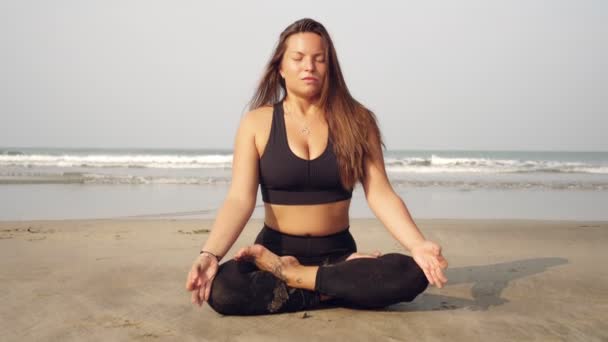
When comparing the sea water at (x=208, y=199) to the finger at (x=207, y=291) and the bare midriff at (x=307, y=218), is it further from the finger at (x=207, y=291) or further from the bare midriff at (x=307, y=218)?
the finger at (x=207, y=291)

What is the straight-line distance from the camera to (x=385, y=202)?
3395mm

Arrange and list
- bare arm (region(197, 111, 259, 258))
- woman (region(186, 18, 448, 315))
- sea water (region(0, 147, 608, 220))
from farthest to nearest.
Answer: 1. sea water (region(0, 147, 608, 220))
2. bare arm (region(197, 111, 259, 258))
3. woman (region(186, 18, 448, 315))

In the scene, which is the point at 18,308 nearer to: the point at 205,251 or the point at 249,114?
the point at 205,251

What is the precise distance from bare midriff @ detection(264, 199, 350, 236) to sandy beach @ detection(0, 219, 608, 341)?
465mm

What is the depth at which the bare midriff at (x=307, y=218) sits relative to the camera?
3316mm

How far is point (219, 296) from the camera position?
298cm

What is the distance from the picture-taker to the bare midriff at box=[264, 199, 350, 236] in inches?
131

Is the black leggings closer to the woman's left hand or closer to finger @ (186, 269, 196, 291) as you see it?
the woman's left hand

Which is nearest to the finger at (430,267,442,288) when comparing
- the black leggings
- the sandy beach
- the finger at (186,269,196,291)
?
the black leggings

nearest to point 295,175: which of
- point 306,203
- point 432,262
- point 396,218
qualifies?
point 306,203

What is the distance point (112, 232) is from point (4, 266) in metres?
2.38

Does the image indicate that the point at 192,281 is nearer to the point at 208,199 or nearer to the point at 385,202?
the point at 385,202

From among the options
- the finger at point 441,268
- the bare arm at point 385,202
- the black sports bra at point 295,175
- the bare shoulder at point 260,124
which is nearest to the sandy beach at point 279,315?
the finger at point 441,268

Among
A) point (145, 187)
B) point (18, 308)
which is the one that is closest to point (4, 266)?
point (18, 308)
